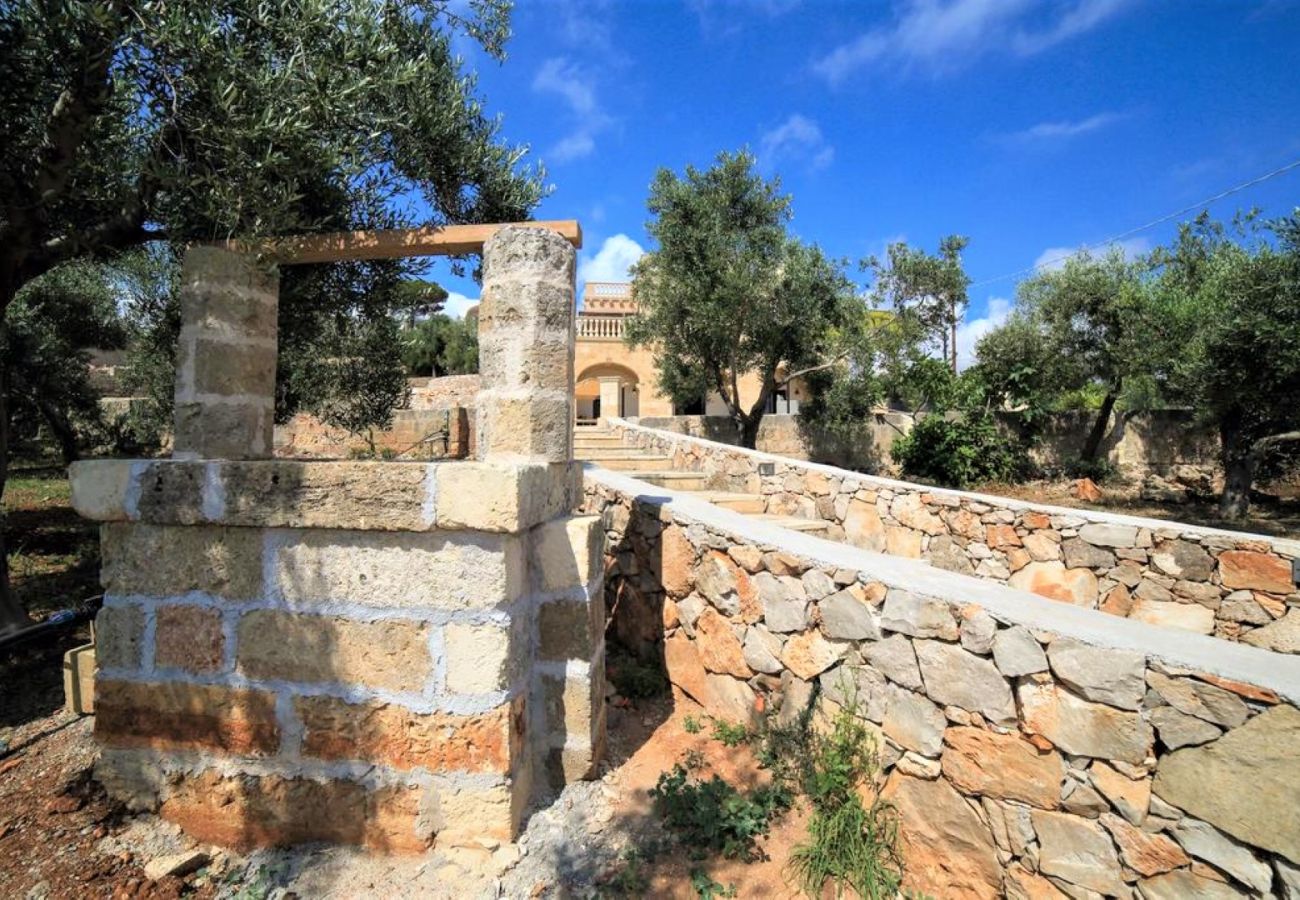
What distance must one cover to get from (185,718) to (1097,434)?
52.6 ft

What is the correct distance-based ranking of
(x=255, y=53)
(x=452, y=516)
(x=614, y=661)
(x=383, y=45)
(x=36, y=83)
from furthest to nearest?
(x=614, y=661)
(x=383, y=45)
(x=255, y=53)
(x=36, y=83)
(x=452, y=516)

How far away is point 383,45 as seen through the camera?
3.26m

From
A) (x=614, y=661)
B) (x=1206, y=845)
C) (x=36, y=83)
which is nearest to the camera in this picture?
(x=1206, y=845)

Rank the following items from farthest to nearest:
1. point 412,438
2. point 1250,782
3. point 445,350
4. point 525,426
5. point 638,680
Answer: point 445,350 → point 412,438 → point 638,680 → point 525,426 → point 1250,782

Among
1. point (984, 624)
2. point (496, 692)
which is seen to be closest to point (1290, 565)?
point (984, 624)

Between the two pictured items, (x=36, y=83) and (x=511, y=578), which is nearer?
(x=511, y=578)

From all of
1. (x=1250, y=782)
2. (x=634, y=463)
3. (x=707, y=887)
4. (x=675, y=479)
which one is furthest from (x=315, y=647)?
(x=634, y=463)

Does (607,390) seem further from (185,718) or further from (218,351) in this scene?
(185,718)

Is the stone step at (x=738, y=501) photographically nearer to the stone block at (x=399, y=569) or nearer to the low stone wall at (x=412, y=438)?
the stone block at (x=399, y=569)

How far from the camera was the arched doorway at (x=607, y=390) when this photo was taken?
61.8 ft

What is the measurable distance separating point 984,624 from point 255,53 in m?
4.19

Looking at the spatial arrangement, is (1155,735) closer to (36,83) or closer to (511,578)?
(511,578)

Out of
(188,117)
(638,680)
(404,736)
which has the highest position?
(188,117)

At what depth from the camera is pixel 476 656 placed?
2377 millimetres
